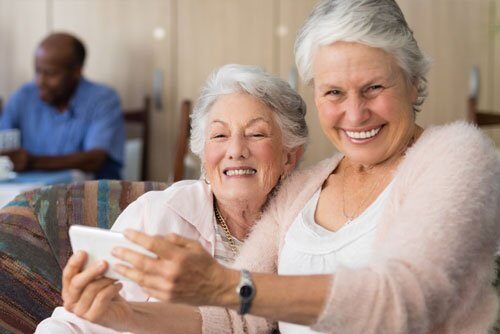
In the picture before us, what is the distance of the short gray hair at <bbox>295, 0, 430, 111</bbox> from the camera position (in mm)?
1358

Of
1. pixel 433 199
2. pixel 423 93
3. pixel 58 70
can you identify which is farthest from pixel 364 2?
pixel 58 70

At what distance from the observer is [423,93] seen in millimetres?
1521

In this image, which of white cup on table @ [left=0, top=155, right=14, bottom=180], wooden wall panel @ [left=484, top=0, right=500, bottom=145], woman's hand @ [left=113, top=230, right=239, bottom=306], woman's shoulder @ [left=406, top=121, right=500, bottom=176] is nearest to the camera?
woman's hand @ [left=113, top=230, right=239, bottom=306]

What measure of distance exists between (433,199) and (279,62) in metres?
3.62

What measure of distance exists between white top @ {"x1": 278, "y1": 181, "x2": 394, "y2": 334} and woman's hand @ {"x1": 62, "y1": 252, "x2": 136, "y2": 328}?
0.32 meters

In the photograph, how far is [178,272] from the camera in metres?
1.12

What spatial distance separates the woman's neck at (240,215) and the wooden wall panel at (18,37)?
140 inches

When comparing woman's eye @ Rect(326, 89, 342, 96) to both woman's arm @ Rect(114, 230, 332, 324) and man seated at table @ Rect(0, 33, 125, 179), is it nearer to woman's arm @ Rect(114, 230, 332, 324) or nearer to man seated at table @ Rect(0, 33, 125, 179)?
woman's arm @ Rect(114, 230, 332, 324)

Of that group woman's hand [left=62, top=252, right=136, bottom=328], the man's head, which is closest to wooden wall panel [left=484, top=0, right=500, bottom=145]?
the man's head

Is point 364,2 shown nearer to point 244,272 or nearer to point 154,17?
point 244,272

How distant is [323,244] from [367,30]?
1.23 ft

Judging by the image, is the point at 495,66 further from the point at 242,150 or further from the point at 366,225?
the point at 366,225

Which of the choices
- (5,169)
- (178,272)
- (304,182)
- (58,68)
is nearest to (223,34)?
(58,68)

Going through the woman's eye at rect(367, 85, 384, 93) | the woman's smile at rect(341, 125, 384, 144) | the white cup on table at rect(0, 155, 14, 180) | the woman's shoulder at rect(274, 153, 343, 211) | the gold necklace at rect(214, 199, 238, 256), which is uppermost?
the woman's eye at rect(367, 85, 384, 93)
